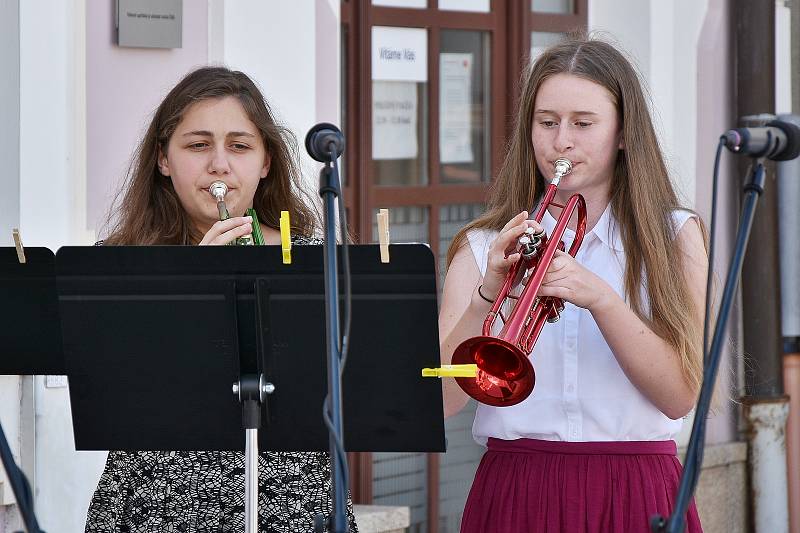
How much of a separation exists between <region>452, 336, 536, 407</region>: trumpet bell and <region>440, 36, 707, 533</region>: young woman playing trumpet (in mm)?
134

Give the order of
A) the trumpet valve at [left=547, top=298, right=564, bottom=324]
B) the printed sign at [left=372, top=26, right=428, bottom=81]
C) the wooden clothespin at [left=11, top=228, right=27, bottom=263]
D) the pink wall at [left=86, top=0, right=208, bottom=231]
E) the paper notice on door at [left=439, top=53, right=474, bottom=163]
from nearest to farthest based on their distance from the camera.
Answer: the wooden clothespin at [left=11, top=228, right=27, bottom=263] < the trumpet valve at [left=547, top=298, right=564, bottom=324] < the pink wall at [left=86, top=0, right=208, bottom=231] < the printed sign at [left=372, top=26, right=428, bottom=81] < the paper notice on door at [left=439, top=53, right=474, bottom=163]

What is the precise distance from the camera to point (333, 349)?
206 centimetres

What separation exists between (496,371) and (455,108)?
3.21 metres

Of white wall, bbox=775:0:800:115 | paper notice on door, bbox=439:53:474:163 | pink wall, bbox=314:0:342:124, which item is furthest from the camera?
white wall, bbox=775:0:800:115

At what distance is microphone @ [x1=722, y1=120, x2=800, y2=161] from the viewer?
203cm

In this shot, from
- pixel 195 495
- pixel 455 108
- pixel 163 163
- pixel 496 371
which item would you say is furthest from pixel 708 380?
pixel 455 108

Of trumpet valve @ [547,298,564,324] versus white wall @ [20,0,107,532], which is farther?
white wall @ [20,0,107,532]

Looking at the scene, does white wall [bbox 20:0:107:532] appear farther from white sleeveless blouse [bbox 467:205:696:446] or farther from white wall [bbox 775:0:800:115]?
white wall [bbox 775:0:800:115]

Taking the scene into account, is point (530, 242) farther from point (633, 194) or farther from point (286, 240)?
point (286, 240)

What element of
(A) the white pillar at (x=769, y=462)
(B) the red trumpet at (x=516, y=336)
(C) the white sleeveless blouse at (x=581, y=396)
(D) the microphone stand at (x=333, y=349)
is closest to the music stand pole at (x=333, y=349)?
(D) the microphone stand at (x=333, y=349)

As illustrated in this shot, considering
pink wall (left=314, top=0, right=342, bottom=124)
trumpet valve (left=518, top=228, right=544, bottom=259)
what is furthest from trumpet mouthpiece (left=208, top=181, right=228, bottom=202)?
pink wall (left=314, top=0, right=342, bottom=124)

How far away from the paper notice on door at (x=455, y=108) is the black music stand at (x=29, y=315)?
329 centimetres

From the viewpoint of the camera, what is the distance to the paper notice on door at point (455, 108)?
565cm

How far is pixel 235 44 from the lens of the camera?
443 centimetres
